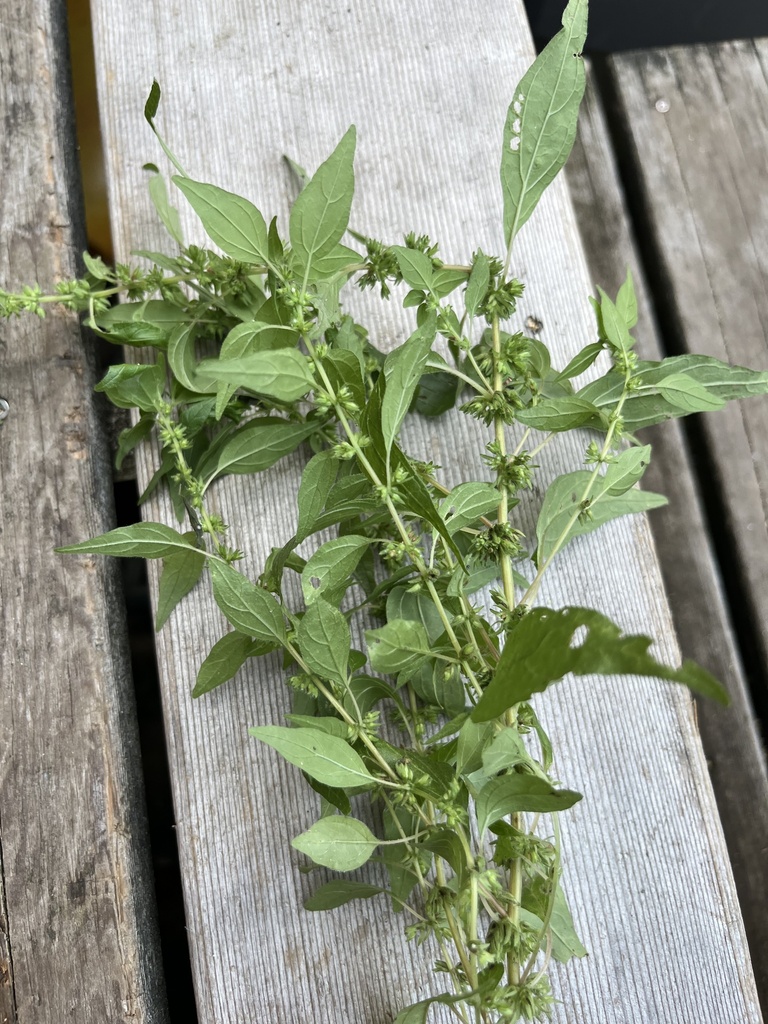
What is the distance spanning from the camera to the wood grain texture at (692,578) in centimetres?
108

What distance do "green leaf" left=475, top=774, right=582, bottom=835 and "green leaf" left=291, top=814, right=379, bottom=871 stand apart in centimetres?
10

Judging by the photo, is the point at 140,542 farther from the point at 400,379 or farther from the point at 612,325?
the point at 612,325

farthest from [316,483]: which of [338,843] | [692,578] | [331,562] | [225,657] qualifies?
[692,578]

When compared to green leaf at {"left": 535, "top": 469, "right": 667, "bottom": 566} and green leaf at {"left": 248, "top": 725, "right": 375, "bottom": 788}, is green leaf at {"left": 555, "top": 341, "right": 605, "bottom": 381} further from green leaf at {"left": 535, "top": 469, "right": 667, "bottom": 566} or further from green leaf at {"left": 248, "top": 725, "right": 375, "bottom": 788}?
green leaf at {"left": 248, "top": 725, "right": 375, "bottom": 788}

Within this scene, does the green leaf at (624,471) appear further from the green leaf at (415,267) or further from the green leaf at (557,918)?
the green leaf at (557,918)

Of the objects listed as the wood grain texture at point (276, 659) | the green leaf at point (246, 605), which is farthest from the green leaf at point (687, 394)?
the green leaf at point (246, 605)

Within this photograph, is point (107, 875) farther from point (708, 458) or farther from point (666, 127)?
point (666, 127)

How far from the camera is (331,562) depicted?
659 millimetres

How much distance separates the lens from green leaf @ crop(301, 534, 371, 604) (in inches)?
25.5

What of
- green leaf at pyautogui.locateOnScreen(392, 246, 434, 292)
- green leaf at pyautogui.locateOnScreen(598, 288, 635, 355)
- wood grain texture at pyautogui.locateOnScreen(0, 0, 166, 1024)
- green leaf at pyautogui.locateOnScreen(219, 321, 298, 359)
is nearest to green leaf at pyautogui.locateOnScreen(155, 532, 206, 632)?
wood grain texture at pyautogui.locateOnScreen(0, 0, 166, 1024)

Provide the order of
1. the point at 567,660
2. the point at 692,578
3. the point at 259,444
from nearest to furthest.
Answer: the point at 567,660 < the point at 259,444 < the point at 692,578

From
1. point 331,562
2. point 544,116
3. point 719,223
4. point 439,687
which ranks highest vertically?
point 719,223

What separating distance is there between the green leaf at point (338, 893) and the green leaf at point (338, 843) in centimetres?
10

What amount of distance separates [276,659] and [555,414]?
372mm
